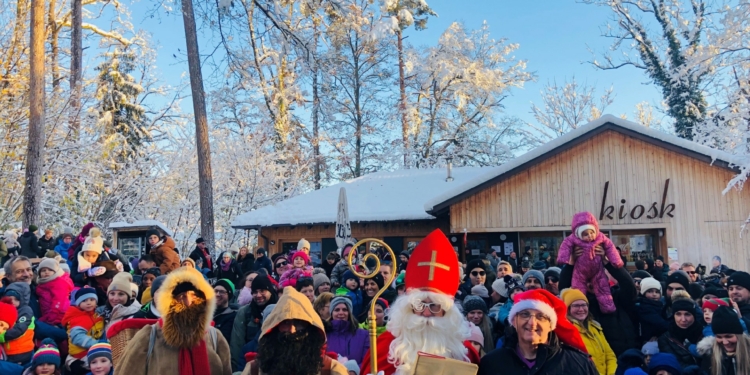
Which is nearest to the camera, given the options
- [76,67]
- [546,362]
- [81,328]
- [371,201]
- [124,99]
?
[546,362]

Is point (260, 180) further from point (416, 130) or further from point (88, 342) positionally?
point (88, 342)

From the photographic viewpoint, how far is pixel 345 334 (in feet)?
16.4

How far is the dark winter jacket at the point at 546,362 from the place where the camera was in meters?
3.09

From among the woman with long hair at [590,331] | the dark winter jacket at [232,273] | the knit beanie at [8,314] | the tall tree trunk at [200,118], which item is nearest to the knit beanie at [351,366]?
the woman with long hair at [590,331]

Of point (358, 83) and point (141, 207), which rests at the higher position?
point (358, 83)

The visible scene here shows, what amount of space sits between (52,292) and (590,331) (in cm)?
609

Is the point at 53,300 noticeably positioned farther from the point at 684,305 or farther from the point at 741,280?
the point at 741,280

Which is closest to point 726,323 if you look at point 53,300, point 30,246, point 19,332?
point 19,332

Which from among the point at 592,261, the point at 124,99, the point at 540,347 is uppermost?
the point at 124,99

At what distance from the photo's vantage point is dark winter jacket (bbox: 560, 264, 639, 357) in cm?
494

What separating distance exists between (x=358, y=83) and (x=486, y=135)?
7.09m

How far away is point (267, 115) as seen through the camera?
90.8 feet

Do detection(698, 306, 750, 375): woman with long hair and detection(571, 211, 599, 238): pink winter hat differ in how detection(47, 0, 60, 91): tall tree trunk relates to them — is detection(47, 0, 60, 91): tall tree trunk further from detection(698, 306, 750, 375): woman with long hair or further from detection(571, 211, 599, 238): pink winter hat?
detection(698, 306, 750, 375): woman with long hair

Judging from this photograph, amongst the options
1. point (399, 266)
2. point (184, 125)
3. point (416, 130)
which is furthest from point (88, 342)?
point (416, 130)
